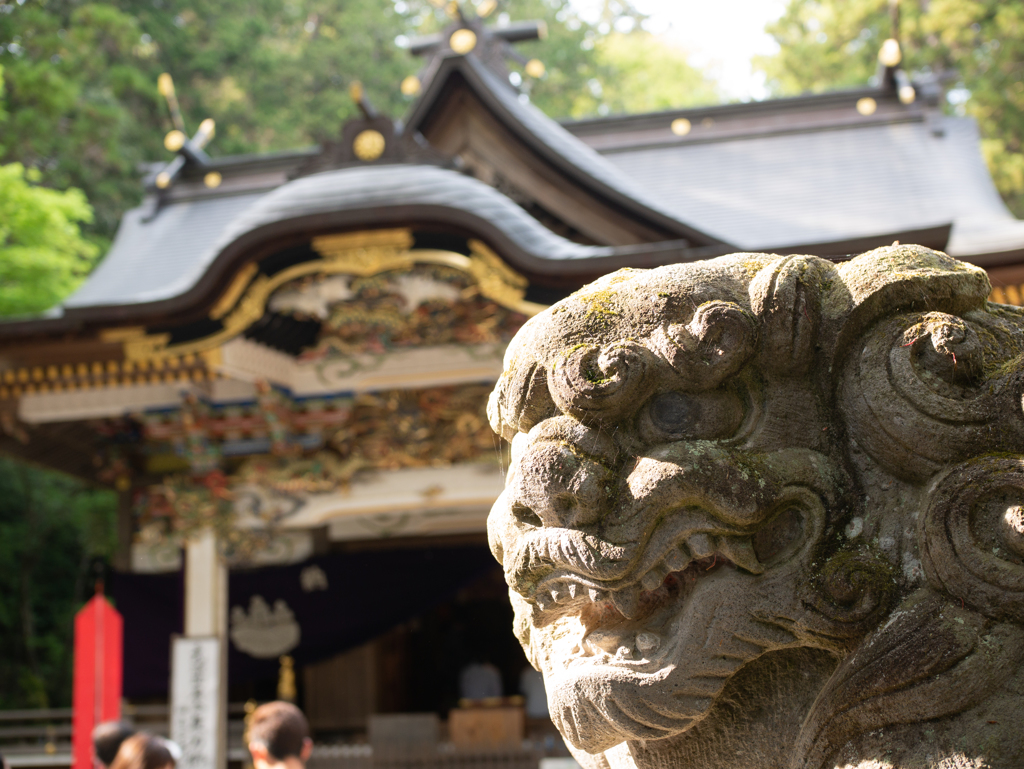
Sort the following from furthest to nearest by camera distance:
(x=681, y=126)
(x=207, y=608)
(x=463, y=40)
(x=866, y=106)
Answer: (x=681, y=126) → (x=866, y=106) → (x=463, y=40) → (x=207, y=608)

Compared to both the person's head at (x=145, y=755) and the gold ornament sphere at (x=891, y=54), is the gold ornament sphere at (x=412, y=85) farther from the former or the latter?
the person's head at (x=145, y=755)

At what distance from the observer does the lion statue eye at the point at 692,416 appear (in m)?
1.45

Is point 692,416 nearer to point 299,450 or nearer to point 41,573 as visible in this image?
point 299,450

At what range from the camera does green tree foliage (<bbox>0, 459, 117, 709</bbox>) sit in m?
13.2

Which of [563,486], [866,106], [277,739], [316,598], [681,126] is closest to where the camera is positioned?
[563,486]

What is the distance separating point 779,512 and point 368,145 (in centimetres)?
476

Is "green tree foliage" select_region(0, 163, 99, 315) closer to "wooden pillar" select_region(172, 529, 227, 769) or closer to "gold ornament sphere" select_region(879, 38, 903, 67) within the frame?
"wooden pillar" select_region(172, 529, 227, 769)

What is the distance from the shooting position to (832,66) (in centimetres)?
1620

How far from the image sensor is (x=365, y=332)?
5.92m

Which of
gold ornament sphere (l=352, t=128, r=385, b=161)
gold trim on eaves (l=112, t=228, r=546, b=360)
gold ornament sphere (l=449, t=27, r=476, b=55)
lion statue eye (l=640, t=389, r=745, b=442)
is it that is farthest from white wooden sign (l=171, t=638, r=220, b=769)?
lion statue eye (l=640, t=389, r=745, b=442)

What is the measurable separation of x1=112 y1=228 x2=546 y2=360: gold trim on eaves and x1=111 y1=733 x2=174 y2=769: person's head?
270 centimetres

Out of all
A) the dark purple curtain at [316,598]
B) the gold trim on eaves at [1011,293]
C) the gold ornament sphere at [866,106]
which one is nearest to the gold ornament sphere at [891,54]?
the gold ornament sphere at [866,106]

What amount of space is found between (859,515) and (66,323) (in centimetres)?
493

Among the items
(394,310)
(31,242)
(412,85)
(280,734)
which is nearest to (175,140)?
(31,242)
